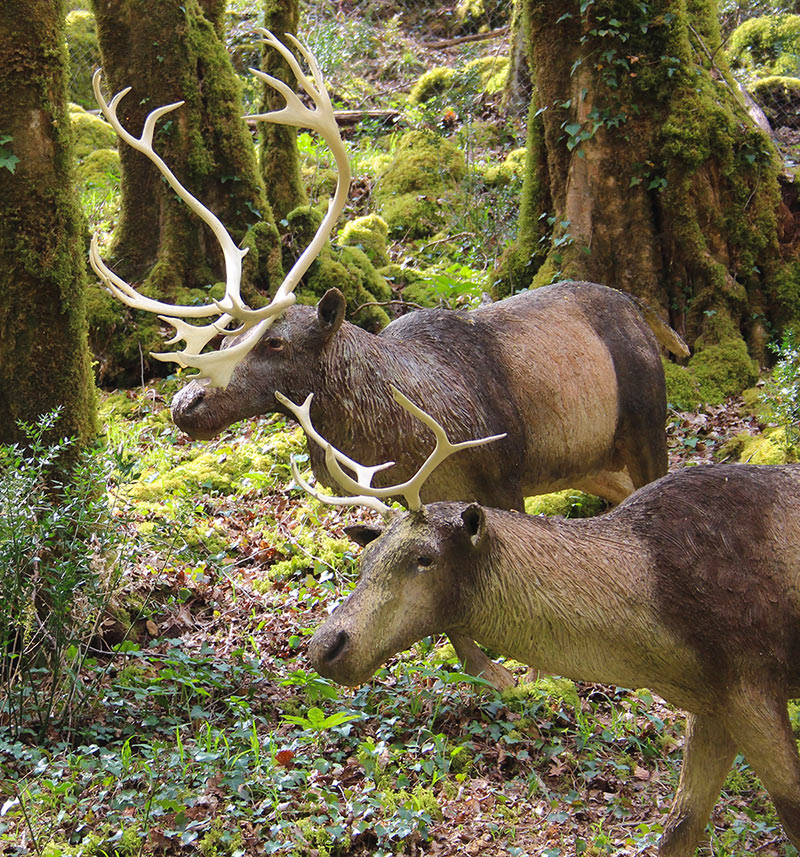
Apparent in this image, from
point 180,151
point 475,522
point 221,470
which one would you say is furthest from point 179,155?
point 475,522

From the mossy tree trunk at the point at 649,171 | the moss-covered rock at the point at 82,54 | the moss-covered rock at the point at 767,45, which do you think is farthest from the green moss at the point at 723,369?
the moss-covered rock at the point at 82,54

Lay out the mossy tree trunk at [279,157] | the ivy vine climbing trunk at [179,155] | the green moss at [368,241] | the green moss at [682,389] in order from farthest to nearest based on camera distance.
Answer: the green moss at [368,241] → the mossy tree trunk at [279,157] → the ivy vine climbing trunk at [179,155] → the green moss at [682,389]

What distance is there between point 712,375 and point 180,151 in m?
5.31

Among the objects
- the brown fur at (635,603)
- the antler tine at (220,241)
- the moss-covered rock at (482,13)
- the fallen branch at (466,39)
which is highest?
the moss-covered rock at (482,13)

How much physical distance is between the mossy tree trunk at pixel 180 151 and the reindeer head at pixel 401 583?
6079mm

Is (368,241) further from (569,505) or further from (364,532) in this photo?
(364,532)

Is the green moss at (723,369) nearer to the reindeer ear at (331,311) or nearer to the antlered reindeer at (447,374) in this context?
the antlered reindeer at (447,374)

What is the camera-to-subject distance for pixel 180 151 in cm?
930

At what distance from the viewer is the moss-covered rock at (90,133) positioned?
14750 mm

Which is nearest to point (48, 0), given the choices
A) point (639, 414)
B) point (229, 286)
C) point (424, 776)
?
point (229, 286)

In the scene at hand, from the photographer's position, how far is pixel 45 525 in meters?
4.51

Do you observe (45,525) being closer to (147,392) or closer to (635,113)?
(147,392)

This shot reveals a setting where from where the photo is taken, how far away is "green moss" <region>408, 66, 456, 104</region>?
50.0 ft

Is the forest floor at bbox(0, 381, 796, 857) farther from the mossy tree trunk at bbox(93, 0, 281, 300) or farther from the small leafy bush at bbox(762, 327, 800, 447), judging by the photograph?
the mossy tree trunk at bbox(93, 0, 281, 300)
